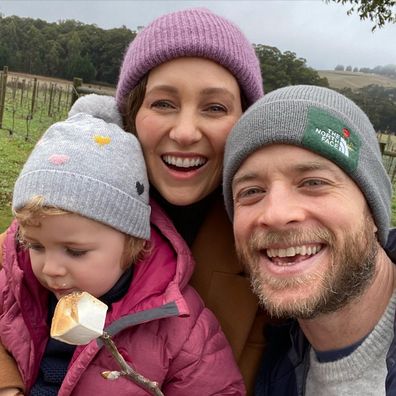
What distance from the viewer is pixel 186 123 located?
80.2 inches

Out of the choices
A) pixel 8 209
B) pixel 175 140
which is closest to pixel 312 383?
pixel 175 140

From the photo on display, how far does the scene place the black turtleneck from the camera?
7.81 ft

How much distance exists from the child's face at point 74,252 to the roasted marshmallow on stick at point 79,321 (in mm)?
803

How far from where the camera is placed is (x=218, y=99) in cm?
209

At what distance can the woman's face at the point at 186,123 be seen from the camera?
6.70 feet

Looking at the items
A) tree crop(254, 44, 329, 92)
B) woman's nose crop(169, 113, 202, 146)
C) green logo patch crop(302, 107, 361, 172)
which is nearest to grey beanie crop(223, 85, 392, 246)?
green logo patch crop(302, 107, 361, 172)

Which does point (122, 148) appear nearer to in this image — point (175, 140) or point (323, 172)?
point (175, 140)

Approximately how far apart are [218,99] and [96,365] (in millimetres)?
1095

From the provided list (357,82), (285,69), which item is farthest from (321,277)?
(357,82)

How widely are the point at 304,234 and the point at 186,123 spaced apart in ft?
2.06

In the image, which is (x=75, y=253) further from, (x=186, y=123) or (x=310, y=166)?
(x=310, y=166)

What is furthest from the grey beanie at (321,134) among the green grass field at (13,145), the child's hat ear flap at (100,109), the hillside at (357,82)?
the hillside at (357,82)

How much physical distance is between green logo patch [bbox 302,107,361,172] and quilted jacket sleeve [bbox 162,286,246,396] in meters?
0.78

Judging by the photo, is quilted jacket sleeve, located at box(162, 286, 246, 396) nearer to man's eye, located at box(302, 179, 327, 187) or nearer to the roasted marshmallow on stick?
man's eye, located at box(302, 179, 327, 187)
